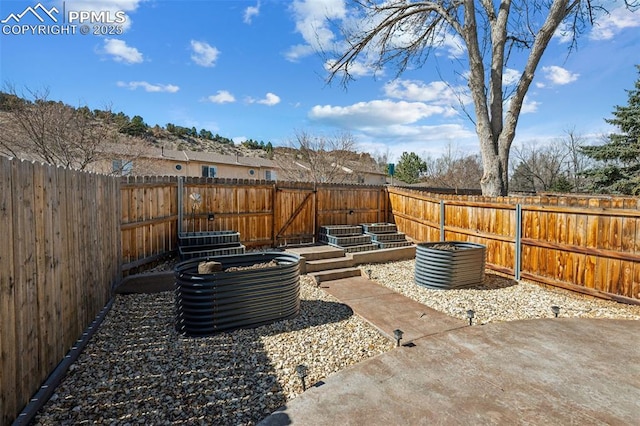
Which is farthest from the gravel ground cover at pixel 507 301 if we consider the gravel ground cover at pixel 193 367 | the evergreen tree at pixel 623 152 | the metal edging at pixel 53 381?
the evergreen tree at pixel 623 152

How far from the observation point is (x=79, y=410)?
234cm

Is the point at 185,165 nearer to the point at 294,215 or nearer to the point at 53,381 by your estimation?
the point at 294,215

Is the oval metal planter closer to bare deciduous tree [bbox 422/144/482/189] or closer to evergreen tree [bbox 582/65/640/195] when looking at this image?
evergreen tree [bbox 582/65/640/195]

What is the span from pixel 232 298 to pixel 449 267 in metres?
4.00

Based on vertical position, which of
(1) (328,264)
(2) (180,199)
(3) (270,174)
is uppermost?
(3) (270,174)

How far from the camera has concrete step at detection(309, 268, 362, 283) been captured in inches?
255

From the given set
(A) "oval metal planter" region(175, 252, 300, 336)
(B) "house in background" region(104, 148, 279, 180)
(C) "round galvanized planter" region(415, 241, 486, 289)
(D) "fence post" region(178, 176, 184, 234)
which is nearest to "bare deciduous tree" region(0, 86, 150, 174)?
(B) "house in background" region(104, 148, 279, 180)

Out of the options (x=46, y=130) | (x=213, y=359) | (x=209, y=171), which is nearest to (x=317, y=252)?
(x=213, y=359)

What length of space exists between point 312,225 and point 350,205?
1.54 m

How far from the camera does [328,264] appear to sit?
710 cm

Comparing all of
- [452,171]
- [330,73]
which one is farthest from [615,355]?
[452,171]

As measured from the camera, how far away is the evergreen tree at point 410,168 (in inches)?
1215

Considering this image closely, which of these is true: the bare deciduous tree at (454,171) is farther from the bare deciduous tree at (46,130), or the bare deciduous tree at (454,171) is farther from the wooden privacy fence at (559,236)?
the bare deciduous tree at (46,130)

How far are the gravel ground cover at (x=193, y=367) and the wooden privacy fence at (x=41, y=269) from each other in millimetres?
290
